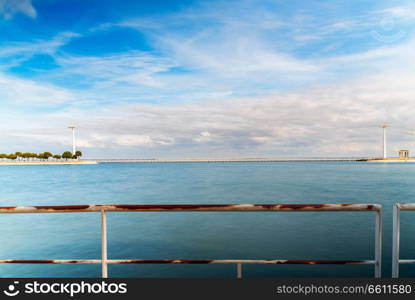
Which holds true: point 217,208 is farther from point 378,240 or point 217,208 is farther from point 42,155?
point 42,155

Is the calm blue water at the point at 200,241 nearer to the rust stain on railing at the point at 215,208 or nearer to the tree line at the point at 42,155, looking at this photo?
the rust stain on railing at the point at 215,208

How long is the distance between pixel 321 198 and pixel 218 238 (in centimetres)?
2494

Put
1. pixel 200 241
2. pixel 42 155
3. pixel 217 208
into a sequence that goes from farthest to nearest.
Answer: pixel 42 155, pixel 200 241, pixel 217 208

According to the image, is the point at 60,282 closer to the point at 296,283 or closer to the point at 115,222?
the point at 296,283

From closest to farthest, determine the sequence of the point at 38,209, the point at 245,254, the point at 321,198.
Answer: the point at 38,209 < the point at 245,254 < the point at 321,198

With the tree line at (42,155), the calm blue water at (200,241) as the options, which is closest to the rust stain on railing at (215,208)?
the calm blue water at (200,241)

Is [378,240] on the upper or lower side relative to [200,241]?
upper

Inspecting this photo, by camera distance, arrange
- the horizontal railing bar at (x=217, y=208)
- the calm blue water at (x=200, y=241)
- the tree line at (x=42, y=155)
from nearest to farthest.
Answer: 1. the horizontal railing bar at (x=217, y=208)
2. the calm blue water at (x=200, y=241)
3. the tree line at (x=42, y=155)

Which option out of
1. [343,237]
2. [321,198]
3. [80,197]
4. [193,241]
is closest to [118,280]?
[193,241]

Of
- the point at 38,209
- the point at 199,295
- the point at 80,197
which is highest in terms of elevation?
the point at 38,209

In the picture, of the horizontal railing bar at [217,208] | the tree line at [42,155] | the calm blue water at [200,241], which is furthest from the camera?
the tree line at [42,155]

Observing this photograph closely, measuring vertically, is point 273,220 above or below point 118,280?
below

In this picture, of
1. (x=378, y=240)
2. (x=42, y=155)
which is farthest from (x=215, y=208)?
(x=42, y=155)

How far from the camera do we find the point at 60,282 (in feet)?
8.42
